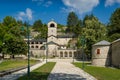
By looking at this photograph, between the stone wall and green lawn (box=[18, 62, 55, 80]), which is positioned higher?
the stone wall

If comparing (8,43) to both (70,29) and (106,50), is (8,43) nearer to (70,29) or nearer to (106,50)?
(106,50)

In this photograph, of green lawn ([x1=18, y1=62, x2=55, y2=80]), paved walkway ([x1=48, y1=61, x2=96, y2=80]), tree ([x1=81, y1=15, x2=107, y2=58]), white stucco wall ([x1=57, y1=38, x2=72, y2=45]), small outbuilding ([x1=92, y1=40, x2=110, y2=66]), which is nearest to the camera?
green lawn ([x1=18, y1=62, x2=55, y2=80])

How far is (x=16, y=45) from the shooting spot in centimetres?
8131

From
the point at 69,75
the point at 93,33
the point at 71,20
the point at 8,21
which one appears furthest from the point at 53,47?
the point at 69,75

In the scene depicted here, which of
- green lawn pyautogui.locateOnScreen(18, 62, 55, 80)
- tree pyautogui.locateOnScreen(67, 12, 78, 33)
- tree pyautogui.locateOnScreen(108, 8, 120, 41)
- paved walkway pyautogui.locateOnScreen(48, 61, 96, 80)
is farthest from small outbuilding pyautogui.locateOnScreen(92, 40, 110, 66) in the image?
tree pyautogui.locateOnScreen(67, 12, 78, 33)

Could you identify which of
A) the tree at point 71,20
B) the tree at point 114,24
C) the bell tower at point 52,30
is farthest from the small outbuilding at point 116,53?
the tree at point 71,20

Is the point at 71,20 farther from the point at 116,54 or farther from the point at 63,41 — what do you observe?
the point at 116,54

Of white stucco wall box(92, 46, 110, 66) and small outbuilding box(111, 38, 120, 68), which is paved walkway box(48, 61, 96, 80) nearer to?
small outbuilding box(111, 38, 120, 68)

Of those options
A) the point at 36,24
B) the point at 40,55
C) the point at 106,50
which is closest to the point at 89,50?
the point at 106,50

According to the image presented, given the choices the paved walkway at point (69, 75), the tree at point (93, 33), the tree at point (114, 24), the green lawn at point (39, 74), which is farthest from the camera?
the tree at point (114, 24)

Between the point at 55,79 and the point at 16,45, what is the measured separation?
63071 mm

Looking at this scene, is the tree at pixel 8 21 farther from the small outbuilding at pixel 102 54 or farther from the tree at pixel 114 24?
the small outbuilding at pixel 102 54

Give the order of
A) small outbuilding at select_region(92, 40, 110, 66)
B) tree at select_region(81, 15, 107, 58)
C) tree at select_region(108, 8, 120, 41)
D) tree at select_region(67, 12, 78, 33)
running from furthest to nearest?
tree at select_region(67, 12, 78, 33), tree at select_region(108, 8, 120, 41), tree at select_region(81, 15, 107, 58), small outbuilding at select_region(92, 40, 110, 66)

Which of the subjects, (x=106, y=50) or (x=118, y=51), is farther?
(x=106, y=50)
